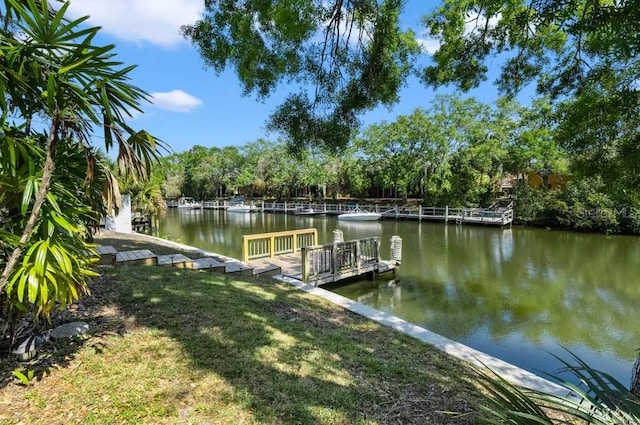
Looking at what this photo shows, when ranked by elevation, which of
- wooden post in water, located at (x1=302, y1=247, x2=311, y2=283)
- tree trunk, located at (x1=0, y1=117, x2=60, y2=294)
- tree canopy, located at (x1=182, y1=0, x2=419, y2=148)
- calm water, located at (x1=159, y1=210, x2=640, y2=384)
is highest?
tree canopy, located at (x1=182, y1=0, x2=419, y2=148)

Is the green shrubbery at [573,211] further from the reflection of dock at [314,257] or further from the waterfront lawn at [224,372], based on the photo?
the waterfront lawn at [224,372]

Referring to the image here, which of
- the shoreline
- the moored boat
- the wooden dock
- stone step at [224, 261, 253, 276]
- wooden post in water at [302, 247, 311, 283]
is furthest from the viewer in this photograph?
the moored boat

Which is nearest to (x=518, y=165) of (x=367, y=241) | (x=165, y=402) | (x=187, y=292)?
(x=367, y=241)

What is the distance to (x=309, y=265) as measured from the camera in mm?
7758

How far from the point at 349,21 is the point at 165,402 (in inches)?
177

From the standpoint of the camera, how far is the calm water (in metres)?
5.45

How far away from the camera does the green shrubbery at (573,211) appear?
18.0m

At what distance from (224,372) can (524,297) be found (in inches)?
284

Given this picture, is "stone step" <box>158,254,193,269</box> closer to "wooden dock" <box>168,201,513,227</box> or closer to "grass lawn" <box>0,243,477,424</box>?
"grass lawn" <box>0,243,477,424</box>

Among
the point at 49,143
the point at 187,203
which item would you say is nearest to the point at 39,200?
the point at 49,143

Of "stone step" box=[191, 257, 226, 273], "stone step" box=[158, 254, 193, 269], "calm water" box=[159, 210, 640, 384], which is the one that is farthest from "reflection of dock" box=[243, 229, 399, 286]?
"stone step" box=[158, 254, 193, 269]

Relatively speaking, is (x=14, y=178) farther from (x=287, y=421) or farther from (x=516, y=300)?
(x=516, y=300)

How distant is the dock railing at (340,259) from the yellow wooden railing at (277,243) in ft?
4.47

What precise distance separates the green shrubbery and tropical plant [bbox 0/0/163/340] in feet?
60.9
